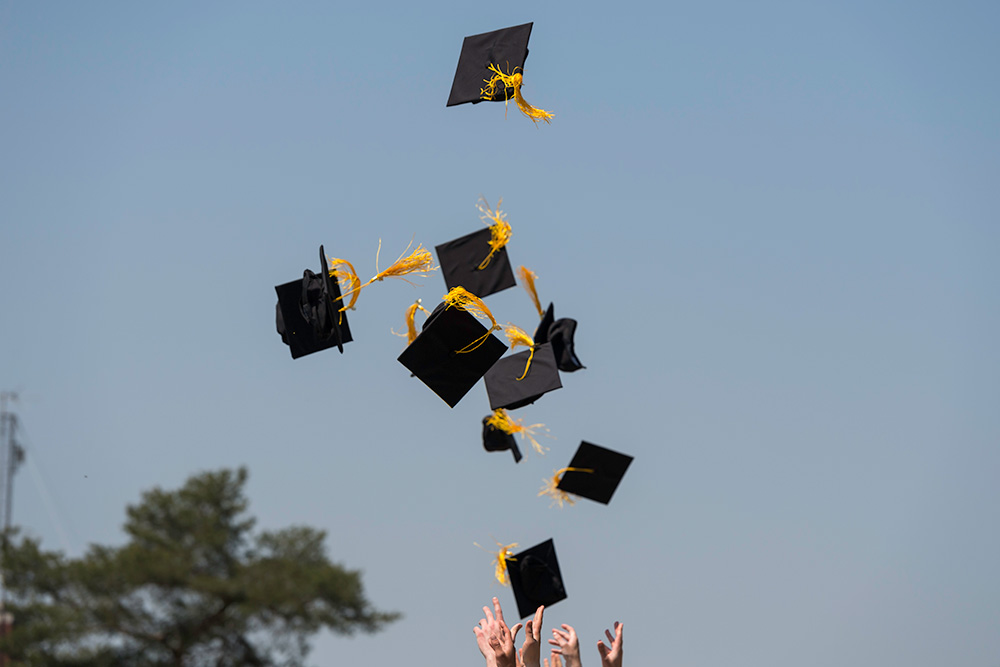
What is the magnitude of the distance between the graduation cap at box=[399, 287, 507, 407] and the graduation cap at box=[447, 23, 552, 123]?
80cm

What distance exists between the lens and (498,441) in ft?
13.6

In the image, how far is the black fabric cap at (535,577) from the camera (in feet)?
13.4

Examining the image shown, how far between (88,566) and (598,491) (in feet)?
29.1

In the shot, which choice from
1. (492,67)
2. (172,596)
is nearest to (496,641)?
(492,67)

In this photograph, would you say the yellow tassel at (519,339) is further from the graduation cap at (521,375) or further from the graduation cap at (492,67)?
the graduation cap at (492,67)

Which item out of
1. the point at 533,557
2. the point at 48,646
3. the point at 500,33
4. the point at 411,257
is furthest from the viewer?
the point at 48,646

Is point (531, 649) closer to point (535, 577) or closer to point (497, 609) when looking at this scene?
point (497, 609)

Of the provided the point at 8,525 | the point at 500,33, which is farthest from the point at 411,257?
the point at 8,525

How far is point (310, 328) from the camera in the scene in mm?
3664

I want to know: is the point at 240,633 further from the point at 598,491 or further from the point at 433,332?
the point at 433,332

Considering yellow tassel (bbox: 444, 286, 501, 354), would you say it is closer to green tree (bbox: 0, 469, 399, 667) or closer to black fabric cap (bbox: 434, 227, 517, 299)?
black fabric cap (bbox: 434, 227, 517, 299)

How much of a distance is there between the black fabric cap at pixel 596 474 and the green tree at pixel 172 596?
8.15 metres

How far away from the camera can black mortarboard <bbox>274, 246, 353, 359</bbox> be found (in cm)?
345

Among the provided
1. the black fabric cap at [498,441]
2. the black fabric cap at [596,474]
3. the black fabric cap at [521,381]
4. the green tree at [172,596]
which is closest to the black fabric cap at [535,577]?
the black fabric cap at [596,474]
